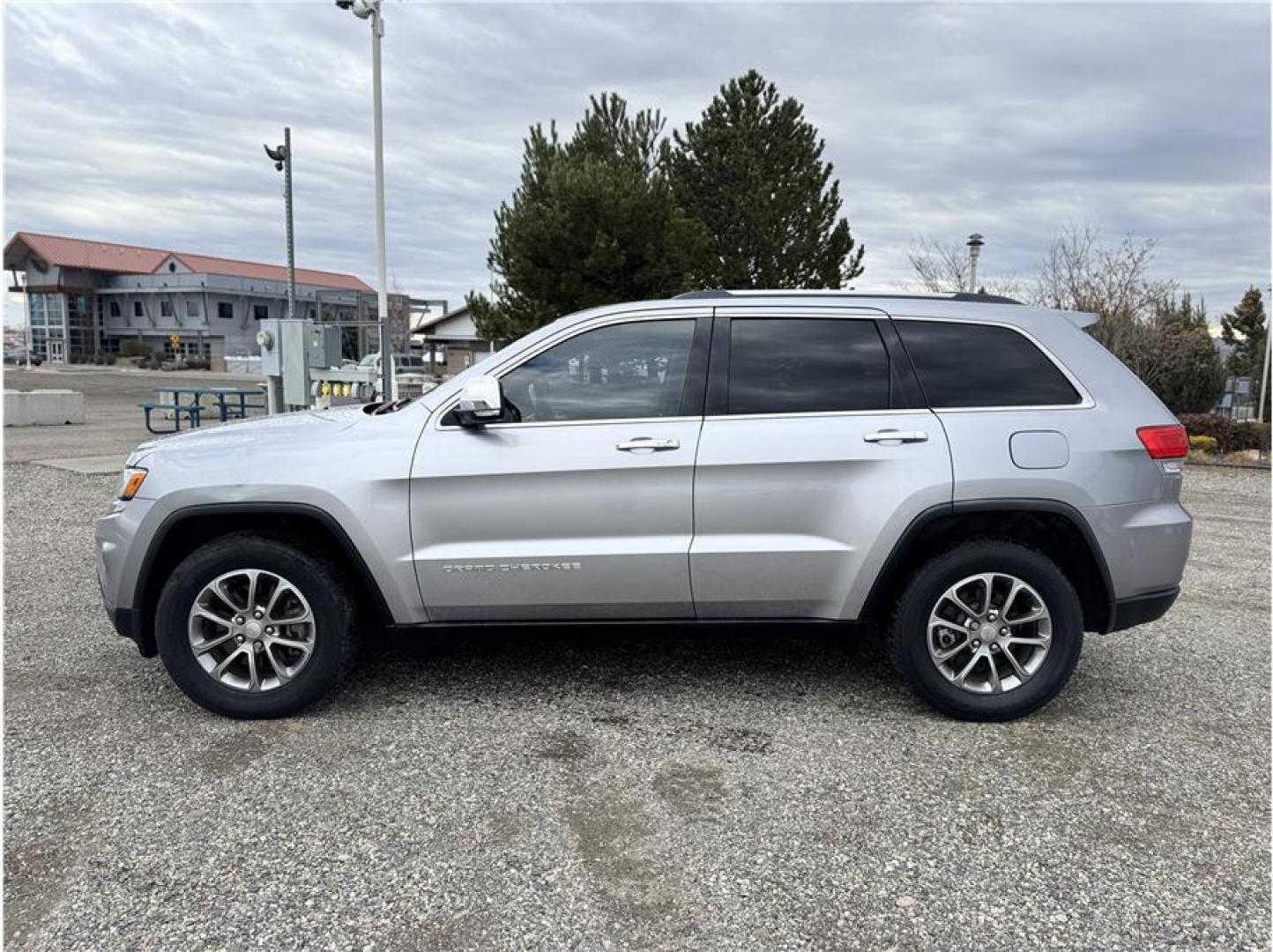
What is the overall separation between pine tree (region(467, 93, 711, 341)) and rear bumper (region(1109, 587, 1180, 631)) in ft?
45.6

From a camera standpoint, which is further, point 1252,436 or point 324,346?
point 1252,436

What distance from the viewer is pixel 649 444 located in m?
3.82

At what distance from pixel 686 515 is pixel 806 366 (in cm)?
83

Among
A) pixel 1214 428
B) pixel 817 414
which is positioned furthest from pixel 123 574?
pixel 1214 428

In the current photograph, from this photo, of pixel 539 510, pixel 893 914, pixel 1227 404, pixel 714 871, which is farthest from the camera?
pixel 1227 404

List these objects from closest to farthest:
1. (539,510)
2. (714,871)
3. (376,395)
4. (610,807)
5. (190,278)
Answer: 1. (714,871)
2. (610,807)
3. (539,510)
4. (376,395)
5. (190,278)

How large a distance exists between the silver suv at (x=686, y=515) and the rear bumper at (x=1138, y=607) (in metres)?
0.01

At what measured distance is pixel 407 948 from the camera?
98.8 inches

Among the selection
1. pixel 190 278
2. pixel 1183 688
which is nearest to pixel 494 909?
pixel 1183 688

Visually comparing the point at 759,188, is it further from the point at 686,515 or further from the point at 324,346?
the point at 686,515

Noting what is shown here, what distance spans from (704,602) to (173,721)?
228cm

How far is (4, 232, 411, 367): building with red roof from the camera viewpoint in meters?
67.4

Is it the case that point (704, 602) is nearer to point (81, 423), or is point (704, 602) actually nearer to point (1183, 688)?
point (1183, 688)

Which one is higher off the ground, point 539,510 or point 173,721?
point 539,510
